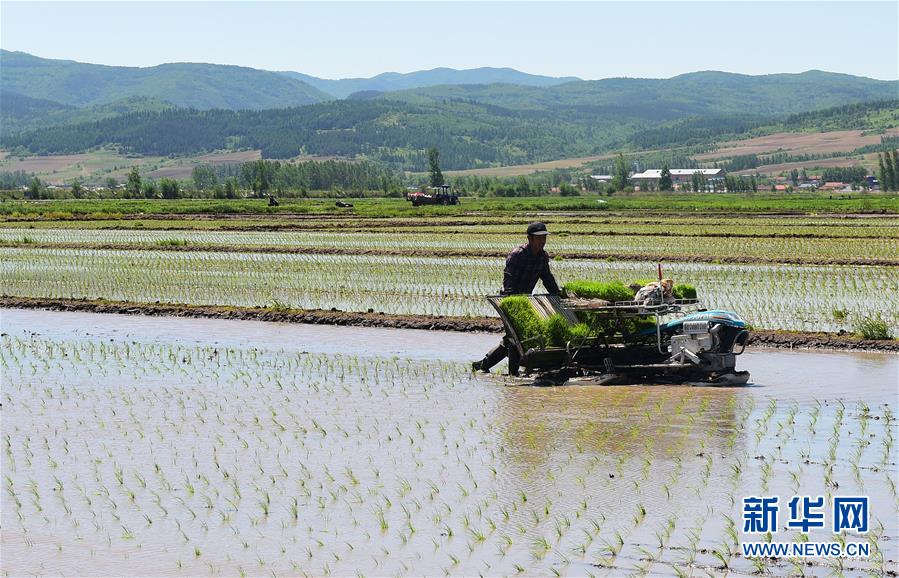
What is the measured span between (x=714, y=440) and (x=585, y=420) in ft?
4.80

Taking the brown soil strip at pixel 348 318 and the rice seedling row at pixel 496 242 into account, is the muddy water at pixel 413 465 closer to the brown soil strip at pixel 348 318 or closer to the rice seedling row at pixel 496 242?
the brown soil strip at pixel 348 318

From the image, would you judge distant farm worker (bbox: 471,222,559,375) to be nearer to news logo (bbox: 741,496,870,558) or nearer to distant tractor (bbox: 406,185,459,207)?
news logo (bbox: 741,496,870,558)

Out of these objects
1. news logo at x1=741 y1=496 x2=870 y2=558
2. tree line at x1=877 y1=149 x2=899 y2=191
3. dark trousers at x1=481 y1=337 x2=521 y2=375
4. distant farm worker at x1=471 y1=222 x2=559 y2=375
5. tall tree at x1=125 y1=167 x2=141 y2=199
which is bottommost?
Answer: tree line at x1=877 y1=149 x2=899 y2=191

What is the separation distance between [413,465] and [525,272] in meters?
4.81

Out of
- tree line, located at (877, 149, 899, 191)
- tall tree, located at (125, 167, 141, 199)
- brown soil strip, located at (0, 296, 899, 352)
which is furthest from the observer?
tree line, located at (877, 149, 899, 191)

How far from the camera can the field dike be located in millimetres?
29875

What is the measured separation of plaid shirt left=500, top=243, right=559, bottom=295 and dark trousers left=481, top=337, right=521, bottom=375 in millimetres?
630

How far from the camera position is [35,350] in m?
17.9

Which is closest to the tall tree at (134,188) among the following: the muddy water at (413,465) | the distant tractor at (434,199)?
the distant tractor at (434,199)

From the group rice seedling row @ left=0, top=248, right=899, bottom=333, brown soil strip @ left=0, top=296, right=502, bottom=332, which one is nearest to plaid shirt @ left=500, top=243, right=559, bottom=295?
brown soil strip @ left=0, top=296, right=502, bottom=332

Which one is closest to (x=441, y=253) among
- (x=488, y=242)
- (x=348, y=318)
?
(x=488, y=242)

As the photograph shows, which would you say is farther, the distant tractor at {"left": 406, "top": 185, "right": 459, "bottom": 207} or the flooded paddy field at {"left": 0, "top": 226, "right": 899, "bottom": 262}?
the distant tractor at {"left": 406, "top": 185, "right": 459, "bottom": 207}

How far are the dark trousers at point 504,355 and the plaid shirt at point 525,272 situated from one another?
0.63 meters

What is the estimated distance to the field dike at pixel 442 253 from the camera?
98.0ft
